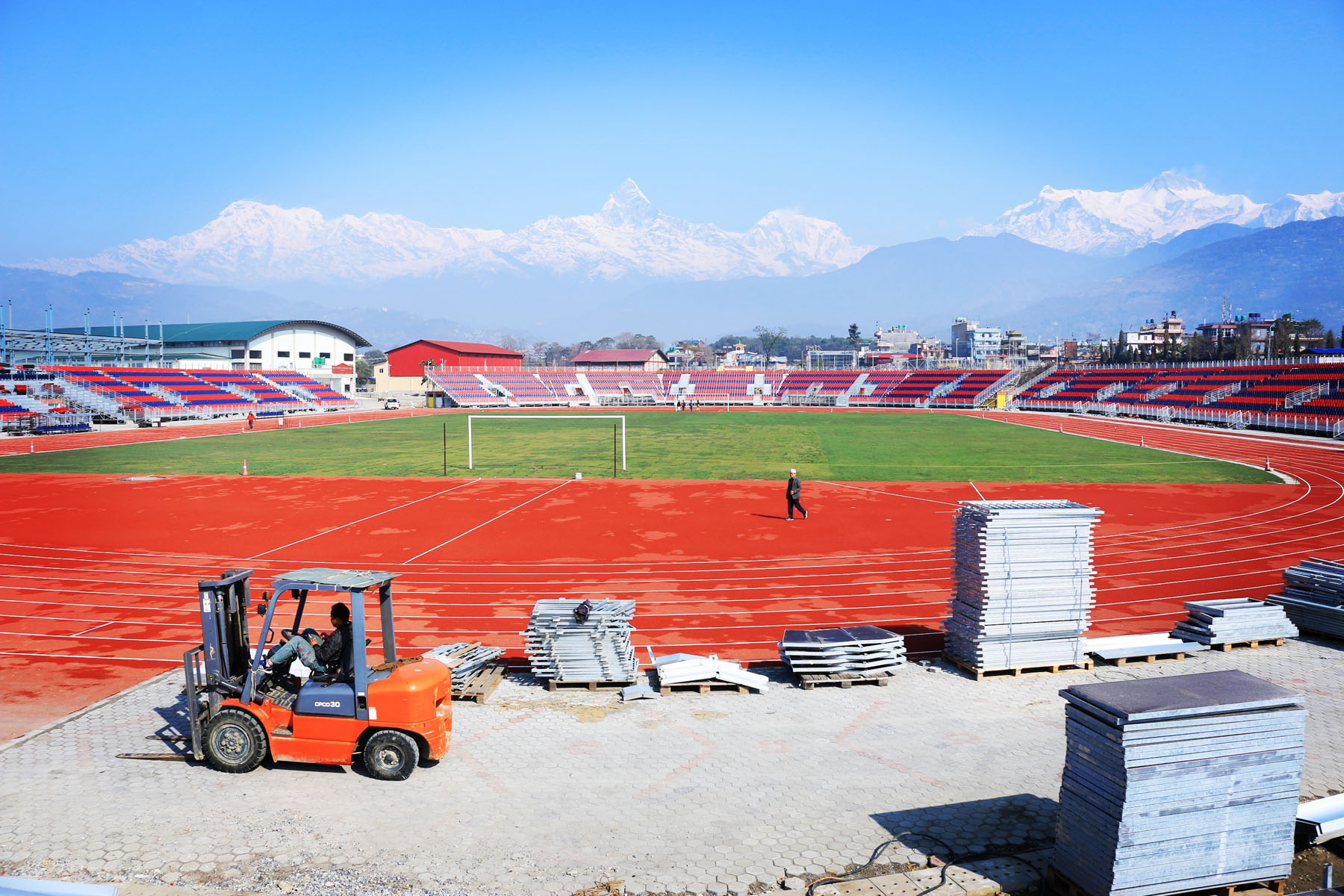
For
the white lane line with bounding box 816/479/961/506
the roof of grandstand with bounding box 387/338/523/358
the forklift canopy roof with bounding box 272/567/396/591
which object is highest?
the roof of grandstand with bounding box 387/338/523/358

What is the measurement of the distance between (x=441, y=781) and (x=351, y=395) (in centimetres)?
10165

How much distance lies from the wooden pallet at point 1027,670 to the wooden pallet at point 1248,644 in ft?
8.21

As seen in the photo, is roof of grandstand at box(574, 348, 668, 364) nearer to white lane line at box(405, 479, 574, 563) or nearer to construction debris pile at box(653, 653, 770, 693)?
white lane line at box(405, 479, 574, 563)

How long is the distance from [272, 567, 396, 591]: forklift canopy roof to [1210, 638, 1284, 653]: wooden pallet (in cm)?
1207

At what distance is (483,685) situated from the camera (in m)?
10.2

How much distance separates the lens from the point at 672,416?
3029 inches

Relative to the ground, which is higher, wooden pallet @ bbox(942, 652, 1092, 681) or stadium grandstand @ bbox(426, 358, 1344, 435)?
stadium grandstand @ bbox(426, 358, 1344, 435)

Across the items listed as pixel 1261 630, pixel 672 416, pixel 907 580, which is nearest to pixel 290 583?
pixel 907 580

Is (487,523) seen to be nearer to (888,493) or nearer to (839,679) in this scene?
(888,493)

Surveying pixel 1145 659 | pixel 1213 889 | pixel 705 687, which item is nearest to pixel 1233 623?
pixel 1145 659

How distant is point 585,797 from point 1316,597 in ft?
41.0

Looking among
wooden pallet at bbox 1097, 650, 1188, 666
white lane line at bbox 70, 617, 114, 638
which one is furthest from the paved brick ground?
white lane line at bbox 70, 617, 114, 638

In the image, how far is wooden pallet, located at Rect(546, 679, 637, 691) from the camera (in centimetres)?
1041

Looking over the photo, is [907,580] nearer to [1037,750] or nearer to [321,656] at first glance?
[1037,750]
